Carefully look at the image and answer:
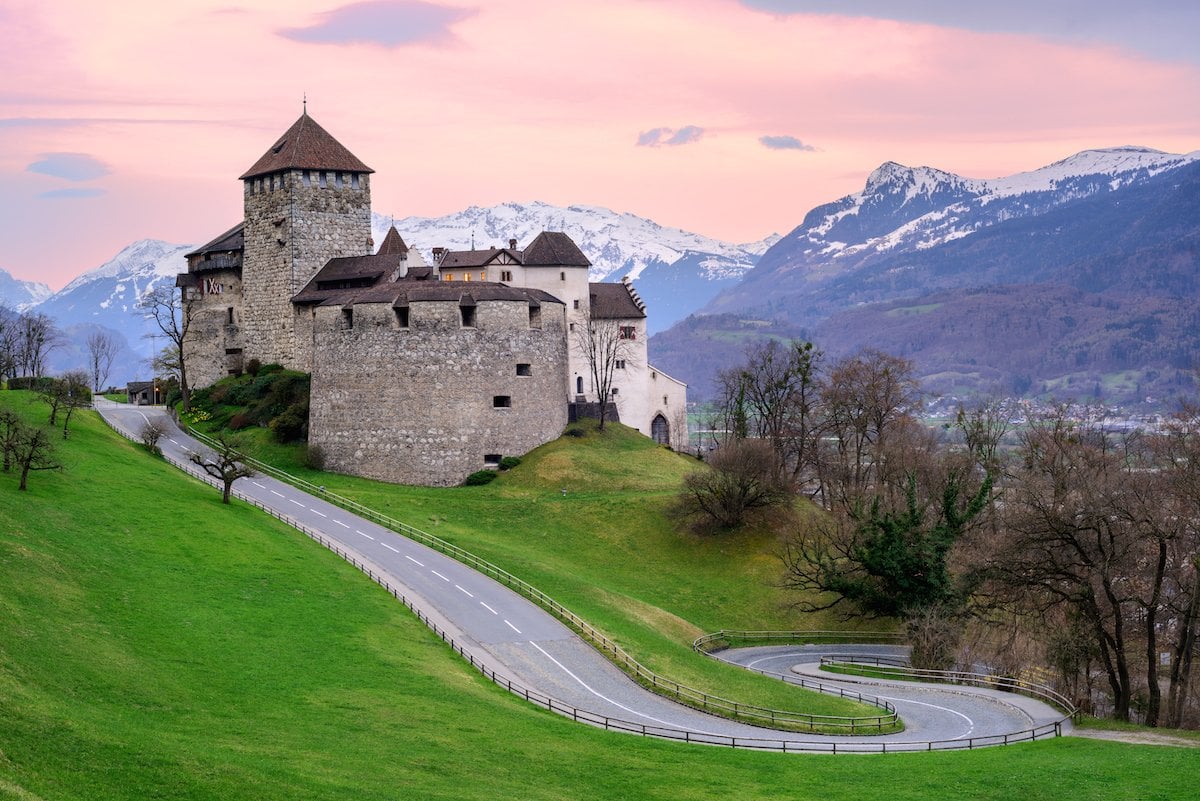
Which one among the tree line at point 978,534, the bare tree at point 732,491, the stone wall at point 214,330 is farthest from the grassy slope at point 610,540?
the stone wall at point 214,330

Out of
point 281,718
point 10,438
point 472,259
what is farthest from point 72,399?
point 281,718

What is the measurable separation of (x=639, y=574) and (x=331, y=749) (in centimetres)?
4440

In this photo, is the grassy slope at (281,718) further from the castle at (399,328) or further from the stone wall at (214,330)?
the stone wall at (214,330)

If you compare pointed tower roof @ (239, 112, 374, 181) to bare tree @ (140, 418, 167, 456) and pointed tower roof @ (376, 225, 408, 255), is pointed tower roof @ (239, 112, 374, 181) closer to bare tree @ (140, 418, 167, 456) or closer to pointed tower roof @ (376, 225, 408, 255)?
pointed tower roof @ (376, 225, 408, 255)

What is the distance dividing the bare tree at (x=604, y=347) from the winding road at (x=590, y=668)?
2888cm

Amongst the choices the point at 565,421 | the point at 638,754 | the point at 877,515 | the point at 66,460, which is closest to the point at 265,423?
the point at 565,421

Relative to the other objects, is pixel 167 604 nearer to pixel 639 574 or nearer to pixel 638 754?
pixel 638 754

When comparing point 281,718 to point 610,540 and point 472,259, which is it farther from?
point 472,259

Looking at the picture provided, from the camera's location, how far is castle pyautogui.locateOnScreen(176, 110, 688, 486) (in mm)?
95750

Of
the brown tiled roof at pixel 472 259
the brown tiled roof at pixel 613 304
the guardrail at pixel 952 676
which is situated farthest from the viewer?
the brown tiled roof at pixel 613 304

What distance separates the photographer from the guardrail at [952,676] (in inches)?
2304

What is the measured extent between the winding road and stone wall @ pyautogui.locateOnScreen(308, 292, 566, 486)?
44.8ft

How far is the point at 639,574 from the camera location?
269ft

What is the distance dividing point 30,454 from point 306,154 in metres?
53.7
